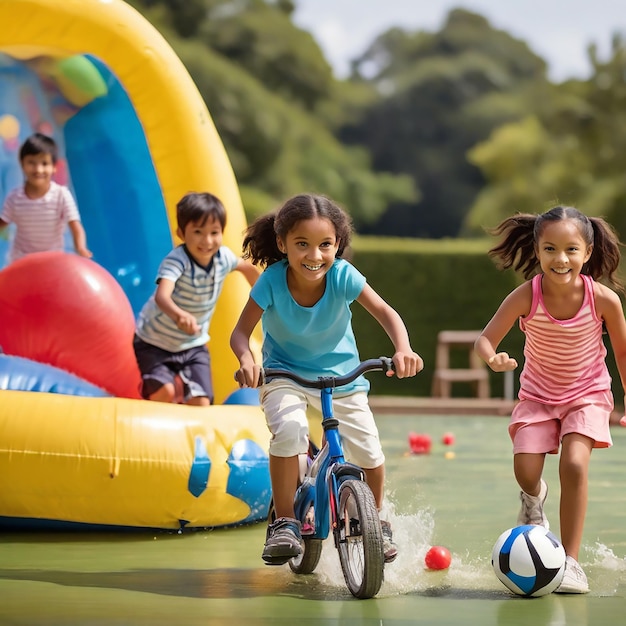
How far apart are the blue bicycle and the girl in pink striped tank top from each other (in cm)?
58

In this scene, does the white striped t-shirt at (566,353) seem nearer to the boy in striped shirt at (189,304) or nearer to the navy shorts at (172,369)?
the boy in striped shirt at (189,304)

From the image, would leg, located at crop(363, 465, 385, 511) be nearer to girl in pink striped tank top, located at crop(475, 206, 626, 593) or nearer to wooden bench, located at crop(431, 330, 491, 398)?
girl in pink striped tank top, located at crop(475, 206, 626, 593)

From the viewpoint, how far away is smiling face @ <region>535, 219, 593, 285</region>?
14.1ft

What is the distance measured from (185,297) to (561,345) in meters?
2.35

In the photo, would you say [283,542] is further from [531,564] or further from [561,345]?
[561,345]

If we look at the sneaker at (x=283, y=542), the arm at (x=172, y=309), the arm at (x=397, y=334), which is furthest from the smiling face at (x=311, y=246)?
the arm at (x=172, y=309)

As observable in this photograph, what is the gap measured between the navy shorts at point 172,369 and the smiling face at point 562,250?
7.98ft

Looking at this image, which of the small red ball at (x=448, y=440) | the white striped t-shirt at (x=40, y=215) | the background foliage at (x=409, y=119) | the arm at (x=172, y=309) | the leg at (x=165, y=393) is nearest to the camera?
the arm at (x=172, y=309)

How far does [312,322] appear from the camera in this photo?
4.27 metres

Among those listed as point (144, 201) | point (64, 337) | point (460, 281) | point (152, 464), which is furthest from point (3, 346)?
point (460, 281)

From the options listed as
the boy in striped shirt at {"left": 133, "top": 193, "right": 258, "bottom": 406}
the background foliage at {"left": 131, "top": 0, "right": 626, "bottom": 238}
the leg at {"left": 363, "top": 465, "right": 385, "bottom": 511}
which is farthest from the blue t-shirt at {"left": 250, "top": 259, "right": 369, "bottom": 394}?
the background foliage at {"left": 131, "top": 0, "right": 626, "bottom": 238}

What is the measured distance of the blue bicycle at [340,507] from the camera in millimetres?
3803

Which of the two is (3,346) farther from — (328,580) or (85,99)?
(328,580)

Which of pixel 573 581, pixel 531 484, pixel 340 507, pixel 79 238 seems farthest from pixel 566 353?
pixel 79 238
